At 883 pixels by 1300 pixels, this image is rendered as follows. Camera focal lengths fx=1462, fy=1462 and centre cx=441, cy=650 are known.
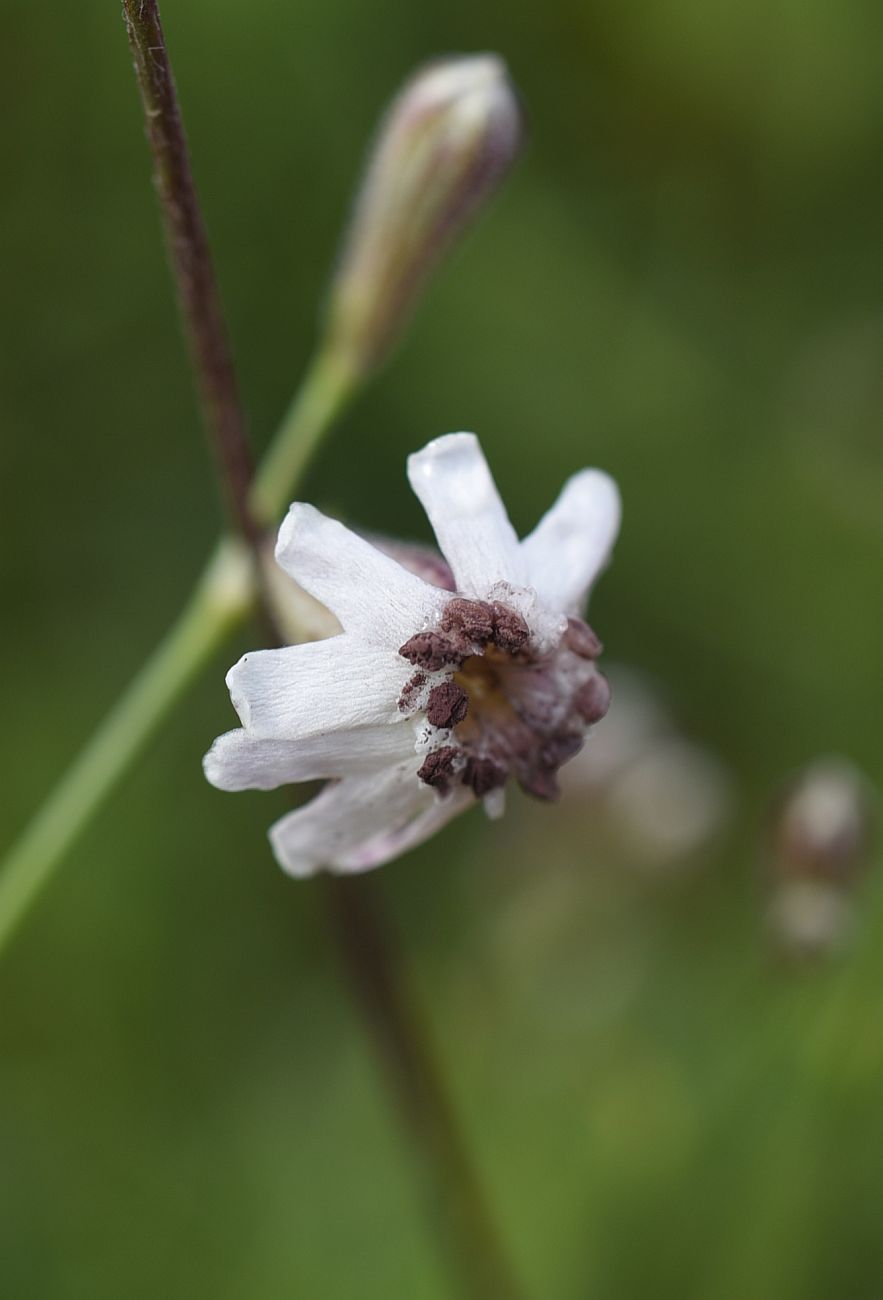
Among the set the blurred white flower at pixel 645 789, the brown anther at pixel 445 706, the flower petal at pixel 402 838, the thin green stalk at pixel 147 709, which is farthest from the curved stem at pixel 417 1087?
the blurred white flower at pixel 645 789

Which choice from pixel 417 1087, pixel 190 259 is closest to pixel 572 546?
pixel 190 259

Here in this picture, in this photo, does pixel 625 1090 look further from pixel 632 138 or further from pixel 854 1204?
pixel 632 138

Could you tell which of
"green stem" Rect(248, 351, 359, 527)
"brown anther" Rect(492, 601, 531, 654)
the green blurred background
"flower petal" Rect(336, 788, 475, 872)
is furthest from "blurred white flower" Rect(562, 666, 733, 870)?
"brown anther" Rect(492, 601, 531, 654)

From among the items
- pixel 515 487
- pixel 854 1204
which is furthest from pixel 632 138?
pixel 854 1204

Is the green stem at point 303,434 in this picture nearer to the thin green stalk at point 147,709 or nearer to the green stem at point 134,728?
the thin green stalk at point 147,709

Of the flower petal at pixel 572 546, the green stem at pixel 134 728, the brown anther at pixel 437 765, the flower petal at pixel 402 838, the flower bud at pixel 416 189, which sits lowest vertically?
the flower petal at pixel 402 838
